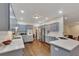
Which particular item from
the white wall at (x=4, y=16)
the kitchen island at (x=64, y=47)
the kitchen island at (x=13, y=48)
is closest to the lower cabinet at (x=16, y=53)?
the kitchen island at (x=13, y=48)

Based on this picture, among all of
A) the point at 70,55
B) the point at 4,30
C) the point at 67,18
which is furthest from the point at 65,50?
the point at 4,30

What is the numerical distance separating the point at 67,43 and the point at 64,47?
7 centimetres

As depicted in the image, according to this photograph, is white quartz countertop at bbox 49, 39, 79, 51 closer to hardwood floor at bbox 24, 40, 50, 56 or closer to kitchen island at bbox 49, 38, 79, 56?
kitchen island at bbox 49, 38, 79, 56

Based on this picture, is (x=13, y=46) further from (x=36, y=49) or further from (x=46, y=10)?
(x=46, y=10)

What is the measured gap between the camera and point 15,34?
151cm

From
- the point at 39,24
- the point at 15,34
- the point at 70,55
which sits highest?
the point at 39,24

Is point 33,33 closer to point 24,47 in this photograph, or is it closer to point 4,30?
point 24,47

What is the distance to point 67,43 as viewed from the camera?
56.8 inches

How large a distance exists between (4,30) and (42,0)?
0.70 m

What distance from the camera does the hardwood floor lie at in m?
1.45

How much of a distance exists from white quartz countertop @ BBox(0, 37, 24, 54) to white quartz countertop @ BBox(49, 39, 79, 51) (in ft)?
1.48

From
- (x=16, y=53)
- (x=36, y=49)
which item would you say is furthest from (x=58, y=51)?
(x=16, y=53)

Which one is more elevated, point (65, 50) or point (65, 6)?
point (65, 6)

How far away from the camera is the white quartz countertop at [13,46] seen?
132 cm
